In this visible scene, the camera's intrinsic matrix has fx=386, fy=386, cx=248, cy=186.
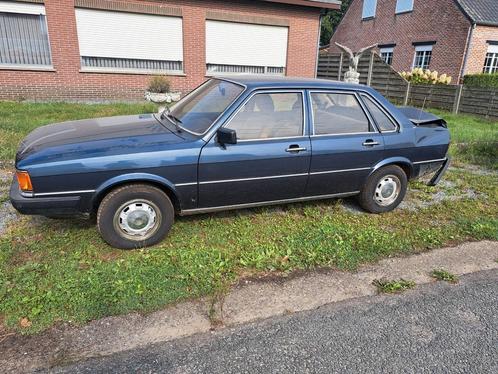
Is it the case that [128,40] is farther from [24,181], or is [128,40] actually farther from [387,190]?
[387,190]

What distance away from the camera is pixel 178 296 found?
302 cm

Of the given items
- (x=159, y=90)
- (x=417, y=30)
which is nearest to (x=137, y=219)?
(x=159, y=90)

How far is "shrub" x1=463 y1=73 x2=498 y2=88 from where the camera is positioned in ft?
52.5

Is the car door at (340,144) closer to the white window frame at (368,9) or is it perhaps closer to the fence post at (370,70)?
the fence post at (370,70)

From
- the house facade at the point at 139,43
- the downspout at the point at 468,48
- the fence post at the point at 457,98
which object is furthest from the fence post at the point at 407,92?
the downspout at the point at 468,48

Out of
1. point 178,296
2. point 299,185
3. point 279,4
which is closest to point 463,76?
point 279,4

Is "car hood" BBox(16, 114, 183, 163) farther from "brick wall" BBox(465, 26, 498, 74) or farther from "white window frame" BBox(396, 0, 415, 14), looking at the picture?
"white window frame" BBox(396, 0, 415, 14)

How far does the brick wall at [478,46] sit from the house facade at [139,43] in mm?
8277

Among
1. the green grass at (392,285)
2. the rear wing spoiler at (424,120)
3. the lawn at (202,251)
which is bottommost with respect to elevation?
the green grass at (392,285)

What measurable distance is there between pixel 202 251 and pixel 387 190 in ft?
8.12

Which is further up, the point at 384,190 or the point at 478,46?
the point at 478,46

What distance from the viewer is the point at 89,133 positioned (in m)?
3.74

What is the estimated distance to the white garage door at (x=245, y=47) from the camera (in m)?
13.4

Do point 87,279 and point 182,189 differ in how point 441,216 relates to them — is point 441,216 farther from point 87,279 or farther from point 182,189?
point 87,279
